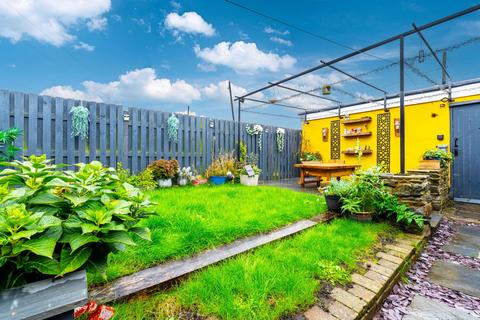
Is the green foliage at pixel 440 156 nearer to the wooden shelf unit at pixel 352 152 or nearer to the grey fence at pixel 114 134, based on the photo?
the wooden shelf unit at pixel 352 152

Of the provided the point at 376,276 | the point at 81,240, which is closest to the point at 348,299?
the point at 376,276

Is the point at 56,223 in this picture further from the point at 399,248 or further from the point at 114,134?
the point at 114,134

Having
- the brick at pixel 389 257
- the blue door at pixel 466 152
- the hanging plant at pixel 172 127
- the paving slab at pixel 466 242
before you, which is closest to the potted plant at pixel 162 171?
the hanging plant at pixel 172 127

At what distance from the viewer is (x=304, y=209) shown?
10.2 feet

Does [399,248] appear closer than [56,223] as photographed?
No

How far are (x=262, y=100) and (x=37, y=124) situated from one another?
5.51 meters

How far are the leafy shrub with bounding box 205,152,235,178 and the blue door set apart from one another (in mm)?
5397

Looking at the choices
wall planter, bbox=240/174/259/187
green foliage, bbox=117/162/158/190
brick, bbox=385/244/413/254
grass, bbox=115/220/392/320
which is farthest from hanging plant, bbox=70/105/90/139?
brick, bbox=385/244/413/254

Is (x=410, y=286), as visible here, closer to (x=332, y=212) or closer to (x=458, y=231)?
(x=332, y=212)

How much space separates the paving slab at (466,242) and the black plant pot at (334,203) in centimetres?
117

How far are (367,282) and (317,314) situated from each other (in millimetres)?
600

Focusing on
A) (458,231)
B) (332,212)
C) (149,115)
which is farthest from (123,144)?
(458,231)

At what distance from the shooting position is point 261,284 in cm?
133

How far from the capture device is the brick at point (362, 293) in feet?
4.41
